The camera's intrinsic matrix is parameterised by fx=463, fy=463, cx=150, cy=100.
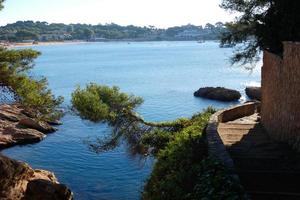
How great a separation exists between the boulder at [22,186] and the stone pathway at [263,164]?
8.55m

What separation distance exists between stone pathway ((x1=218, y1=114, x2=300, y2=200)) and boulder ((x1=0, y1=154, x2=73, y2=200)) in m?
8.55

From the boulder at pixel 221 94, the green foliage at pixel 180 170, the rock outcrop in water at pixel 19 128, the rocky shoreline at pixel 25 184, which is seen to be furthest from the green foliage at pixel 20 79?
the boulder at pixel 221 94

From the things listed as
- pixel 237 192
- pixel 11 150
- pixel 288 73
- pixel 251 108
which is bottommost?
pixel 11 150

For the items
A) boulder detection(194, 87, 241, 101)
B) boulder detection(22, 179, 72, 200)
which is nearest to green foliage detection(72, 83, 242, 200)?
boulder detection(22, 179, 72, 200)

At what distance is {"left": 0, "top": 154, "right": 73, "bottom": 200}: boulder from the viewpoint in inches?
777

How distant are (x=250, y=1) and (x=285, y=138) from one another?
9217mm

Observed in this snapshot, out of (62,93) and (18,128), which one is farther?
(62,93)

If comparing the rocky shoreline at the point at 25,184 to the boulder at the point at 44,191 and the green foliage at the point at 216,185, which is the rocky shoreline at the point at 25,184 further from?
the green foliage at the point at 216,185

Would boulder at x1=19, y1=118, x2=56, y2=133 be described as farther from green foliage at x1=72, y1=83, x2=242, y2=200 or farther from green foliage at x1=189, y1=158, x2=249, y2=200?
green foliage at x1=189, y1=158, x2=249, y2=200

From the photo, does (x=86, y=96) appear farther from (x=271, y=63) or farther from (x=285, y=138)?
(x=285, y=138)

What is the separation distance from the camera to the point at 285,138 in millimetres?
13953

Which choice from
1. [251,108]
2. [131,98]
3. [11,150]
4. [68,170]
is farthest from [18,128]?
[251,108]

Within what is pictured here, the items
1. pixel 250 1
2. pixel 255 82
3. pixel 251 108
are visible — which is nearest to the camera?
pixel 250 1

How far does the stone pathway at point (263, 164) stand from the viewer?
9344mm
